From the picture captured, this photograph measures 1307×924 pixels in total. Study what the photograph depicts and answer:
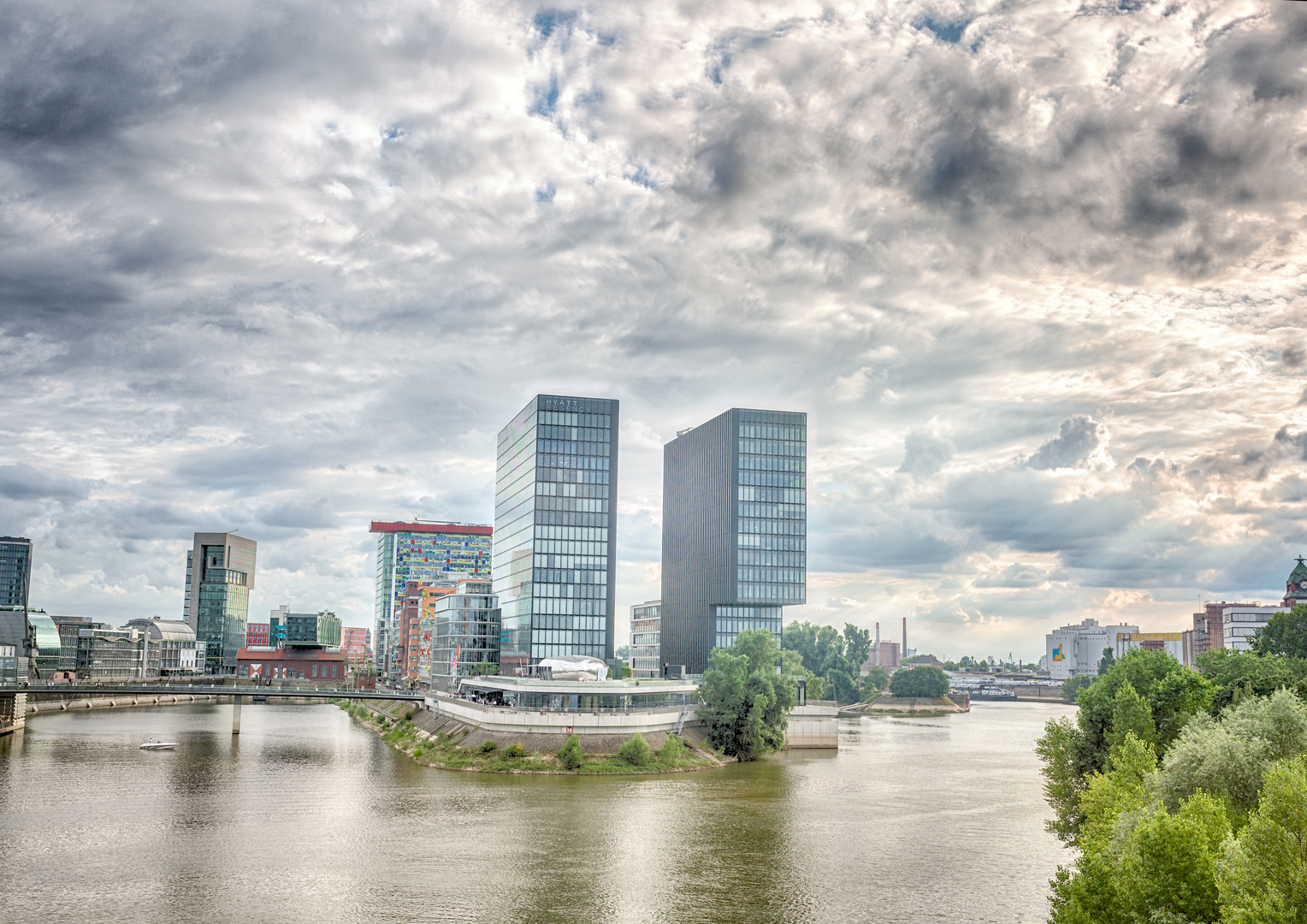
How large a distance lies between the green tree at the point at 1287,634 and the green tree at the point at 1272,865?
120749 millimetres

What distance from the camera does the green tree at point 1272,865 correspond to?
29.8 m

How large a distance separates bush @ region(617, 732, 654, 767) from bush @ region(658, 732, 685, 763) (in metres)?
1.43

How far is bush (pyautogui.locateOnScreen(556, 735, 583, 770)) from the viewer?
10294 cm

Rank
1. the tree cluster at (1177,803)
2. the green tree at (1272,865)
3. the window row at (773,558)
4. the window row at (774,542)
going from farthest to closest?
the window row at (774,542) < the window row at (773,558) < the tree cluster at (1177,803) < the green tree at (1272,865)

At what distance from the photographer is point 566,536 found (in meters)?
176

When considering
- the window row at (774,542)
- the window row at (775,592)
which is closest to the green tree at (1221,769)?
the window row at (774,542)

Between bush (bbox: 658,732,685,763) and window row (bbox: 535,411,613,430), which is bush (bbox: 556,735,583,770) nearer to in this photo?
bush (bbox: 658,732,685,763)

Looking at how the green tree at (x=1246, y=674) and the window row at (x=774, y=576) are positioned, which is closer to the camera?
the green tree at (x=1246, y=674)

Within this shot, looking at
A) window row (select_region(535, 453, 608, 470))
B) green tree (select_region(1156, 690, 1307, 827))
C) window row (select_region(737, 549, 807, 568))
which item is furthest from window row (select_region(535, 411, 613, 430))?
green tree (select_region(1156, 690, 1307, 827))

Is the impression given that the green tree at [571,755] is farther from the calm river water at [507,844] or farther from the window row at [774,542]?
the window row at [774,542]

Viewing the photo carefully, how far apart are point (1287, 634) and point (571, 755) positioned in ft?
340

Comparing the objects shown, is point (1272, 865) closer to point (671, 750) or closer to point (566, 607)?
point (671, 750)

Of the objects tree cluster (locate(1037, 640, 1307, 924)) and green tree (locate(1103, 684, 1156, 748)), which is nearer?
tree cluster (locate(1037, 640, 1307, 924))

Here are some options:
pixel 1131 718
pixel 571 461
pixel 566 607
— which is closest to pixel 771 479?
pixel 571 461
